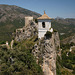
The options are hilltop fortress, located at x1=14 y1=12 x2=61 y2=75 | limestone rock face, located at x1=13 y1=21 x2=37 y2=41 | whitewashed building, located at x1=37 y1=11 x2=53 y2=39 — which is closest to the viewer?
hilltop fortress, located at x1=14 y1=12 x2=61 y2=75

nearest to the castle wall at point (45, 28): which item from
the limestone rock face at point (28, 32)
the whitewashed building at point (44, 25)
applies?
the whitewashed building at point (44, 25)

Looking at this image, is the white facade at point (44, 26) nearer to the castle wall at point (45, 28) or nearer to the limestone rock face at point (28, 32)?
the castle wall at point (45, 28)

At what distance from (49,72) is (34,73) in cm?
326

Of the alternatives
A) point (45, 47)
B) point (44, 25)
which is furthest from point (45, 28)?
point (45, 47)

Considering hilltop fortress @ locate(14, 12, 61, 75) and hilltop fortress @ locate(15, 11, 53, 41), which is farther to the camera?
hilltop fortress @ locate(15, 11, 53, 41)

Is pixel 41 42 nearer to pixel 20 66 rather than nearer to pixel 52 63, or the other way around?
pixel 52 63

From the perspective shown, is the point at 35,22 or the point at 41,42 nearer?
the point at 41,42

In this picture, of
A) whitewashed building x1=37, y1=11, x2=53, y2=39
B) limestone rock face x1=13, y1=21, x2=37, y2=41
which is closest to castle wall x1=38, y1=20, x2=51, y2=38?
whitewashed building x1=37, y1=11, x2=53, y2=39

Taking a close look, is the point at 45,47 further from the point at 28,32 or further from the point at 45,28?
the point at 28,32

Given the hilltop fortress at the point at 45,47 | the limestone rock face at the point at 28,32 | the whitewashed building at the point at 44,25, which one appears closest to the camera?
the hilltop fortress at the point at 45,47

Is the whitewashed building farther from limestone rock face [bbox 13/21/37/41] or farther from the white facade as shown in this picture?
limestone rock face [bbox 13/21/37/41]

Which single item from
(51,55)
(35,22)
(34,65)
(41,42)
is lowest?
(34,65)

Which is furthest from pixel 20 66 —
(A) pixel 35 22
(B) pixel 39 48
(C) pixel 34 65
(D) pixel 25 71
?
(A) pixel 35 22

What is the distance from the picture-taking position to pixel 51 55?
2338 cm
